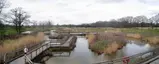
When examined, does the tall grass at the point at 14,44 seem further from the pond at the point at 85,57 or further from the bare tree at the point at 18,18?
the bare tree at the point at 18,18

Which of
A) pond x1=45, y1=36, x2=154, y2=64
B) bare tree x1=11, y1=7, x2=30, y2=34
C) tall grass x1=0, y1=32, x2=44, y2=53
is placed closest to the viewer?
tall grass x1=0, y1=32, x2=44, y2=53

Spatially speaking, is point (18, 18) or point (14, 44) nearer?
point (14, 44)

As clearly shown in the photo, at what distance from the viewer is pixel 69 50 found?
2281 cm

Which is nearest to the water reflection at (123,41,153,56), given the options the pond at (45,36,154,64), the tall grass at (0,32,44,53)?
the pond at (45,36,154,64)

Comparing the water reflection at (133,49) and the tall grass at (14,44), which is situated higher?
the tall grass at (14,44)

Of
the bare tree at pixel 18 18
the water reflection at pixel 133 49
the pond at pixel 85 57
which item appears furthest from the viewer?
the bare tree at pixel 18 18

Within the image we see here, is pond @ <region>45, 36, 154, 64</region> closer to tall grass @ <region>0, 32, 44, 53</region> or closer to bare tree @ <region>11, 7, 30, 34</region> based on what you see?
tall grass @ <region>0, 32, 44, 53</region>

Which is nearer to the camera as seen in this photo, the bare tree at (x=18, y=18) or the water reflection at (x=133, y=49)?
the water reflection at (x=133, y=49)

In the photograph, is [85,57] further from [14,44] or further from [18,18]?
[18,18]

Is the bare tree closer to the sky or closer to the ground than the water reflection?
closer to the sky

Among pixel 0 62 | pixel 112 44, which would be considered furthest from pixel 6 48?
pixel 112 44

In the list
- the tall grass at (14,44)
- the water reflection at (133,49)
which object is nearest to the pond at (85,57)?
the water reflection at (133,49)

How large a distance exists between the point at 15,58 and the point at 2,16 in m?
18.7

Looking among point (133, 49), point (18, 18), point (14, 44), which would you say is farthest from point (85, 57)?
point (18, 18)
